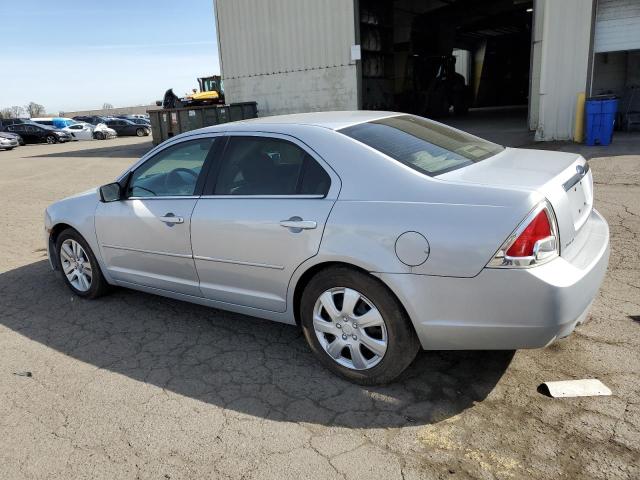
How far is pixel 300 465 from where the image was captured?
8.15 ft

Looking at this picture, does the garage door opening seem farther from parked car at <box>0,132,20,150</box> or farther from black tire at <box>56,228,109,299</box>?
parked car at <box>0,132,20,150</box>

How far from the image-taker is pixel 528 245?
8.25 feet

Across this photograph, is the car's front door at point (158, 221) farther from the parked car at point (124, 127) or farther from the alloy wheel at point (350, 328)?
the parked car at point (124, 127)

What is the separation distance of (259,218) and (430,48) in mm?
25520

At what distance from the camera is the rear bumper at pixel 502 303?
2.52 m

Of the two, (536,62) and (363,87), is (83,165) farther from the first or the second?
→ (536,62)

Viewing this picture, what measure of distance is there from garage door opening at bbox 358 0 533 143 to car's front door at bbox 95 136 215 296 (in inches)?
530

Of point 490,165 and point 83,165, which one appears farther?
point 83,165

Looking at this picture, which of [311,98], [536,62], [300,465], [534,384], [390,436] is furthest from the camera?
[311,98]

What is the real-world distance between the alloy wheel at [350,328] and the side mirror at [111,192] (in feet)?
6.89

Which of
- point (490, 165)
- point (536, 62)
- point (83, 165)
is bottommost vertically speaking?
point (83, 165)

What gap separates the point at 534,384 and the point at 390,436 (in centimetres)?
97

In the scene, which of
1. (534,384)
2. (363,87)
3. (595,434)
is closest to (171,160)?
(534,384)

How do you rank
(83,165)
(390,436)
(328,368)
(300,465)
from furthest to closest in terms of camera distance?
(83,165), (328,368), (390,436), (300,465)
